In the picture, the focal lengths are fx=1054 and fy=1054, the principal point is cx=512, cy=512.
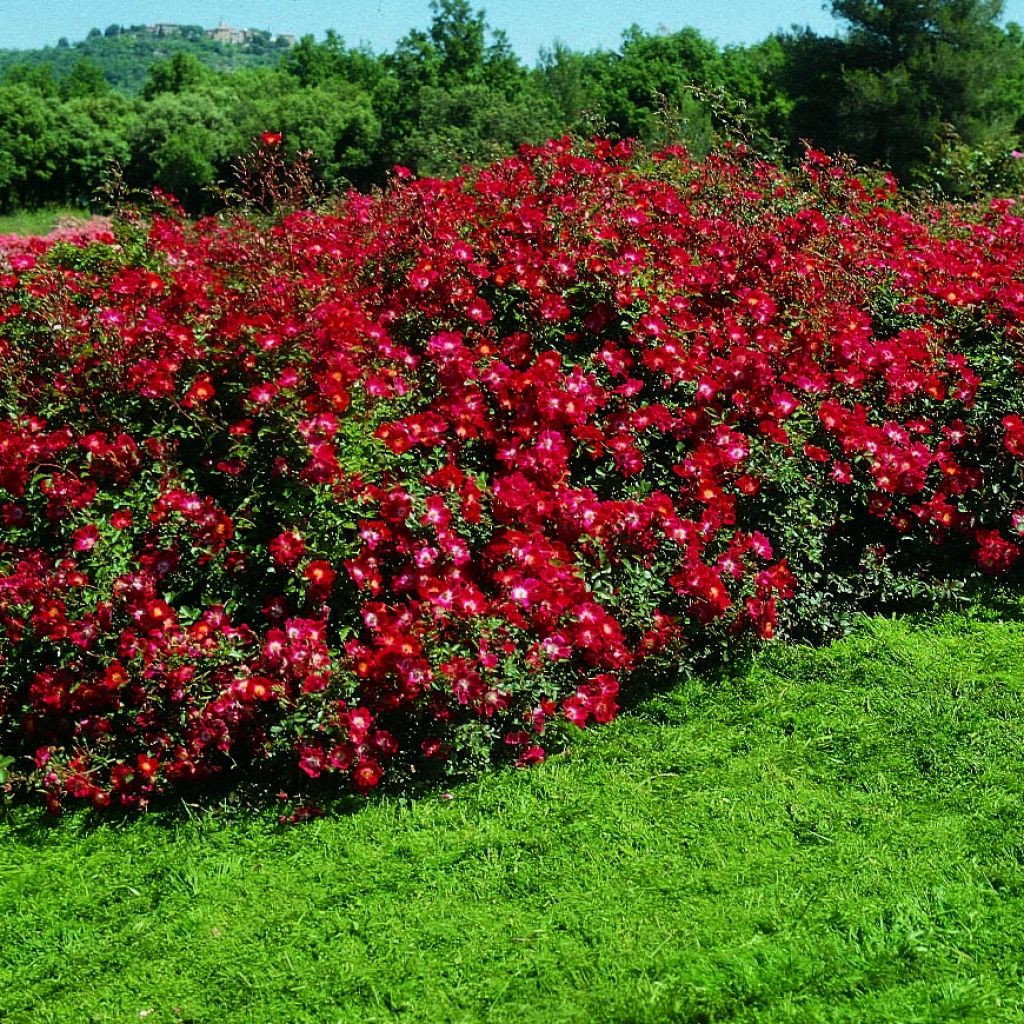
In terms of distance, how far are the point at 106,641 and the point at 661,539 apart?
1722 millimetres

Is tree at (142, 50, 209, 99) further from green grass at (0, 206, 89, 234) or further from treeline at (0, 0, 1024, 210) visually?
green grass at (0, 206, 89, 234)

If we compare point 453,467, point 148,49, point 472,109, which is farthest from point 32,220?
point 148,49

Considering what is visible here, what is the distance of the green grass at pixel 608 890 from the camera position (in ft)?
7.56

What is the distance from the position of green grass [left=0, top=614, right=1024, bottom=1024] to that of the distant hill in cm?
11545

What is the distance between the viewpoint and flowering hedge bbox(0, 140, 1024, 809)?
9.84ft

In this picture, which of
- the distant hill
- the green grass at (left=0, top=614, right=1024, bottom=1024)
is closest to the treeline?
the green grass at (left=0, top=614, right=1024, bottom=1024)

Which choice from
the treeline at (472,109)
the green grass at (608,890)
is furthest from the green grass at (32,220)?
the green grass at (608,890)

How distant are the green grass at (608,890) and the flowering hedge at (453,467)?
8.1 inches

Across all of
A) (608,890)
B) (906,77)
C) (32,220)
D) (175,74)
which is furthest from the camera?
(175,74)

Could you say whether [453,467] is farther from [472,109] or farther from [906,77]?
[906,77]

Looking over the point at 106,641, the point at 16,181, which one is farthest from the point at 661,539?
the point at 16,181

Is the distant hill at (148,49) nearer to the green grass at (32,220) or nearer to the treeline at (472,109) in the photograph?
the treeline at (472,109)

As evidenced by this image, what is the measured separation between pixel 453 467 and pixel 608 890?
1346mm

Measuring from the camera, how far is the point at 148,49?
136000 millimetres
